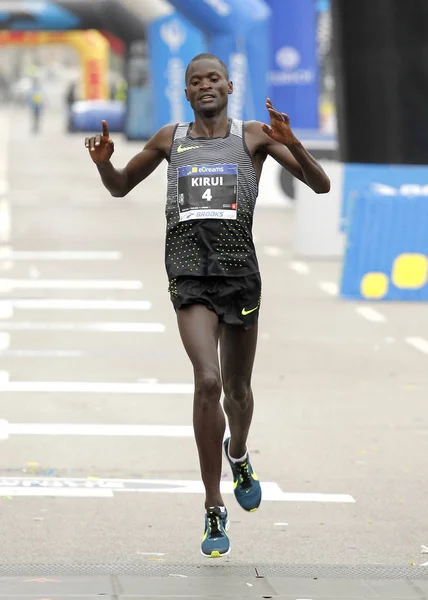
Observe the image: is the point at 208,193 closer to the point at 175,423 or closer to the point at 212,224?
the point at 212,224

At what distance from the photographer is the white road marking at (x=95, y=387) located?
33.1ft

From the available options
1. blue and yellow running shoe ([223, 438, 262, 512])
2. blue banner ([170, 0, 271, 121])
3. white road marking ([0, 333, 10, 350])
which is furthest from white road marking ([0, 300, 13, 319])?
blue banner ([170, 0, 271, 121])

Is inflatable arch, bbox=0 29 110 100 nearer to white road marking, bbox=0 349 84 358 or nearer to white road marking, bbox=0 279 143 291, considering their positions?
white road marking, bbox=0 279 143 291

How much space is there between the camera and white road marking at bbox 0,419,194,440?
8.67 metres

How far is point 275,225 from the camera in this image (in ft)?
74.6

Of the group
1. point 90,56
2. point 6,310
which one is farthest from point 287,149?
point 90,56

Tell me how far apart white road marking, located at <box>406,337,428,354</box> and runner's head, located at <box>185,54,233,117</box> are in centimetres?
625

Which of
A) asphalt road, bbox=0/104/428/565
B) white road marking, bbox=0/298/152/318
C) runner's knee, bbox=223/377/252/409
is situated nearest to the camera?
runner's knee, bbox=223/377/252/409

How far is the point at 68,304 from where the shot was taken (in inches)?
569

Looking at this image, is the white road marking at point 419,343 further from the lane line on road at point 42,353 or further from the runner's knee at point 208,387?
the runner's knee at point 208,387

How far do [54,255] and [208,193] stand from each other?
12.9 metres

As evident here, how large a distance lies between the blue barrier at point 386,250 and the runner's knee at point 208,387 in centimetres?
910

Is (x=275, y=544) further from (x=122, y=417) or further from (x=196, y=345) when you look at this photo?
(x=122, y=417)

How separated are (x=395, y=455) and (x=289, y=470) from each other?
0.71 metres
